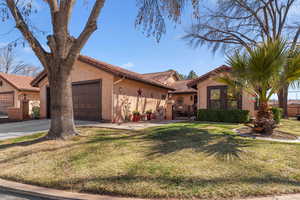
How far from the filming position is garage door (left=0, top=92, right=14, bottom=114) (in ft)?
56.5

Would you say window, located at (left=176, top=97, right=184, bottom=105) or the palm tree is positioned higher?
the palm tree

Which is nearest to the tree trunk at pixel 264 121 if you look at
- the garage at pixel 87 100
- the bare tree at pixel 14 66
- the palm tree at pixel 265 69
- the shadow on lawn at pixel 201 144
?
the palm tree at pixel 265 69

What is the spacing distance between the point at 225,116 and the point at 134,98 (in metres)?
6.31

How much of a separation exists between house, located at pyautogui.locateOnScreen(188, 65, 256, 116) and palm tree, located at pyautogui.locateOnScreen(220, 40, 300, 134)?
14.0 feet

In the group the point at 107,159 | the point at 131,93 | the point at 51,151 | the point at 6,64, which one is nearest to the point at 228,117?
the point at 131,93

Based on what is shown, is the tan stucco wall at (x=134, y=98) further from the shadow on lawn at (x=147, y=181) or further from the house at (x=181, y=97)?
the shadow on lawn at (x=147, y=181)

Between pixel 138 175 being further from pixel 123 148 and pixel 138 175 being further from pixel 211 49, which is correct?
pixel 211 49

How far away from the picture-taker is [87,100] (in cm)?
1106

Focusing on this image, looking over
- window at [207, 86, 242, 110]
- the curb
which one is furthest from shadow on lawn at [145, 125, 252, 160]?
window at [207, 86, 242, 110]

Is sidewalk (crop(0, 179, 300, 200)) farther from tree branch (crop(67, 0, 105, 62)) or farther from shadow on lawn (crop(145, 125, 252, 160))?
tree branch (crop(67, 0, 105, 62))

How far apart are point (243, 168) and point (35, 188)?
4.19 meters

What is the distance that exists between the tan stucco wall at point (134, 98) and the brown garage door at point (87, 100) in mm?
1282

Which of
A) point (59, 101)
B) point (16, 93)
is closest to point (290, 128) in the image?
point (59, 101)

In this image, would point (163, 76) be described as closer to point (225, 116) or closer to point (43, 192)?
point (225, 116)
